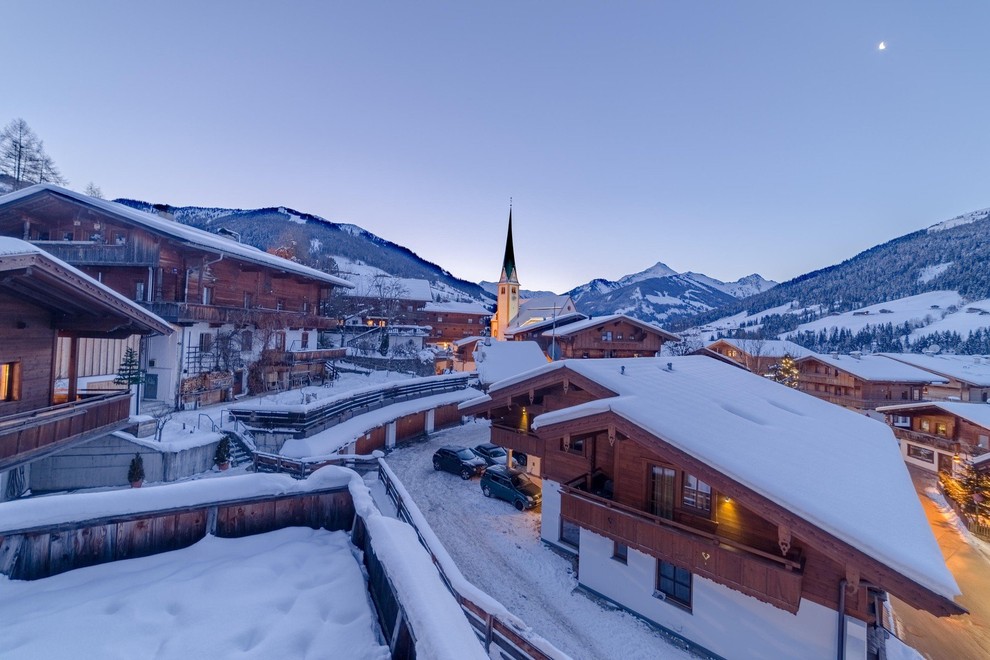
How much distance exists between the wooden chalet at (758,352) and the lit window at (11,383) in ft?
216

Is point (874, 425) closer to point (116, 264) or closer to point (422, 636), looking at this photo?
point (422, 636)

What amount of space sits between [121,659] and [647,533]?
11576 millimetres

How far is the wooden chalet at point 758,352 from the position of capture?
205 feet

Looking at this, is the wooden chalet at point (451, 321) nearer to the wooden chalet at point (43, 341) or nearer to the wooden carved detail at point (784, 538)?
the wooden chalet at point (43, 341)

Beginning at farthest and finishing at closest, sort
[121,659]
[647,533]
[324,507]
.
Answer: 1. [647,533]
2. [324,507]
3. [121,659]

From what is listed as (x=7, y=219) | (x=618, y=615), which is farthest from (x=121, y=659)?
(x=7, y=219)

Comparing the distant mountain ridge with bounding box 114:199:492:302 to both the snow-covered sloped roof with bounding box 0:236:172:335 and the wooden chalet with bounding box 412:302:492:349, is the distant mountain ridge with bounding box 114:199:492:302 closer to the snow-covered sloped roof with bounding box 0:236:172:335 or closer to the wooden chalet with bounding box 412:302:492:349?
the wooden chalet with bounding box 412:302:492:349

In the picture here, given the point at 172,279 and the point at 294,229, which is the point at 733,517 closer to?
the point at 172,279

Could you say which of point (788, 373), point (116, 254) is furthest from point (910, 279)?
point (116, 254)

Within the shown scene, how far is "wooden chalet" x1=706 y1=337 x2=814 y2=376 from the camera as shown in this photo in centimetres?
6253

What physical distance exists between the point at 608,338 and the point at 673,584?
94.9ft

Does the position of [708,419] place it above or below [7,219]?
below

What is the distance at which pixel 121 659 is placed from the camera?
3.49 m

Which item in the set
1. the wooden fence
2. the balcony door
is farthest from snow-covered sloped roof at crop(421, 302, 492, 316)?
the wooden fence
